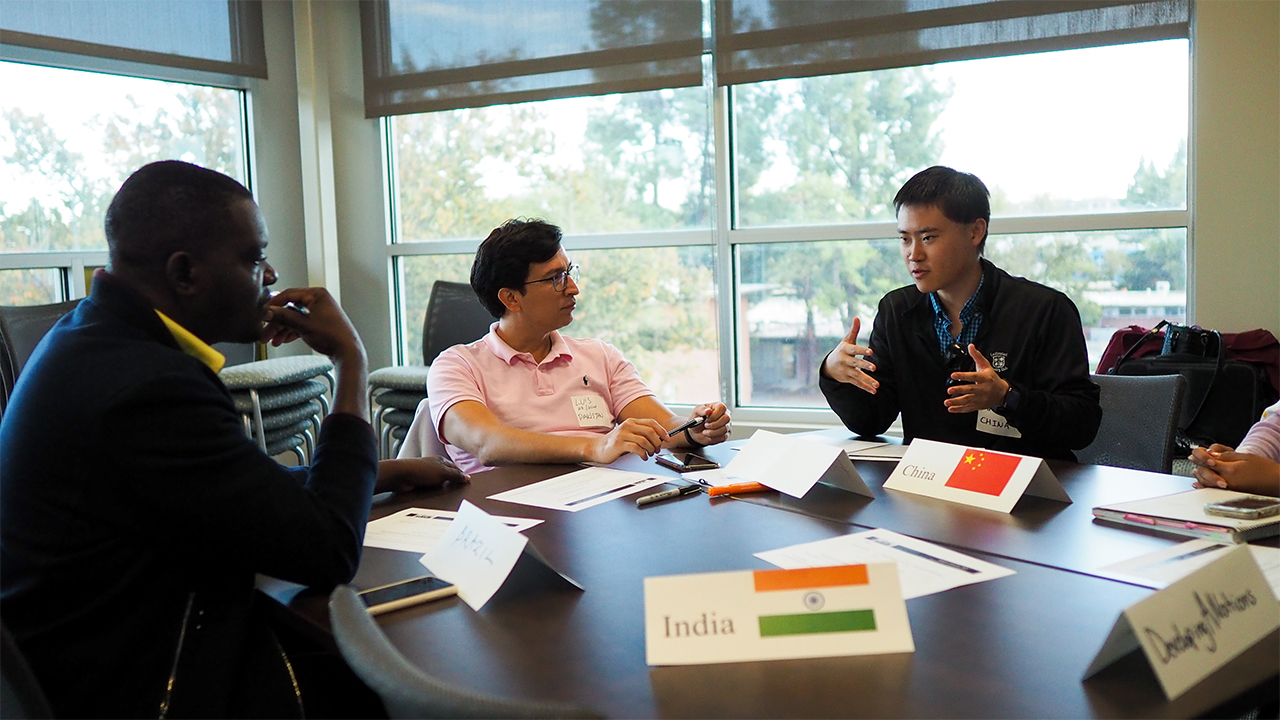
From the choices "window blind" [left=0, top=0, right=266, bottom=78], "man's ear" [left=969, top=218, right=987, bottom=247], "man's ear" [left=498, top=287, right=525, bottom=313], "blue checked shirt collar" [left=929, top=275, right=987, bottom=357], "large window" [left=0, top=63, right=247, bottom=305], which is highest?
"window blind" [left=0, top=0, right=266, bottom=78]

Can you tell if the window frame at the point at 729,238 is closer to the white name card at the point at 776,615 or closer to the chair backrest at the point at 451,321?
the chair backrest at the point at 451,321

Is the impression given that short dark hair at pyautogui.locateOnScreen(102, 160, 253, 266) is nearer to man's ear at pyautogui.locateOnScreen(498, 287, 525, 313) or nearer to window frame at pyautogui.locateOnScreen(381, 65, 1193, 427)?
man's ear at pyautogui.locateOnScreen(498, 287, 525, 313)

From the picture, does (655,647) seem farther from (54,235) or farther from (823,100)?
(54,235)

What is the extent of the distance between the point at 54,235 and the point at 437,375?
9.23ft

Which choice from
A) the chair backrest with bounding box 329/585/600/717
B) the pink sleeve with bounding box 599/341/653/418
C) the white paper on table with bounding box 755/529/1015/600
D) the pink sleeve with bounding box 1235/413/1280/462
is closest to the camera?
the chair backrest with bounding box 329/585/600/717

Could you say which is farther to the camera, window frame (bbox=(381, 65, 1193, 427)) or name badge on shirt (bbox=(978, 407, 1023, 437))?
window frame (bbox=(381, 65, 1193, 427))

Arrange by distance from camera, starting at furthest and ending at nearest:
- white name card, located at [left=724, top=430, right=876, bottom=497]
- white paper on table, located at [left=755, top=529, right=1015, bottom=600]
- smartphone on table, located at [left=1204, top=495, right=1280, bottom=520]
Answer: white name card, located at [left=724, top=430, right=876, bottom=497] → smartphone on table, located at [left=1204, top=495, right=1280, bottom=520] → white paper on table, located at [left=755, top=529, right=1015, bottom=600]

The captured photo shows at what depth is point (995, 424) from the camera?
2.26m

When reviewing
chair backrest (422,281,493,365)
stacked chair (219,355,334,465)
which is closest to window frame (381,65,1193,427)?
chair backrest (422,281,493,365)

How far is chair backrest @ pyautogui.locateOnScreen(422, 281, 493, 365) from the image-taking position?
4.02m

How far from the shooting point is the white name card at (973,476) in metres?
1.61

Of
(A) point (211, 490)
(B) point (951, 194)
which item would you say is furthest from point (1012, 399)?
(A) point (211, 490)

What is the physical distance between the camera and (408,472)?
1.87 metres

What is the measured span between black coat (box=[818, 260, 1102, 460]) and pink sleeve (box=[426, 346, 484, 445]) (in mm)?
916
